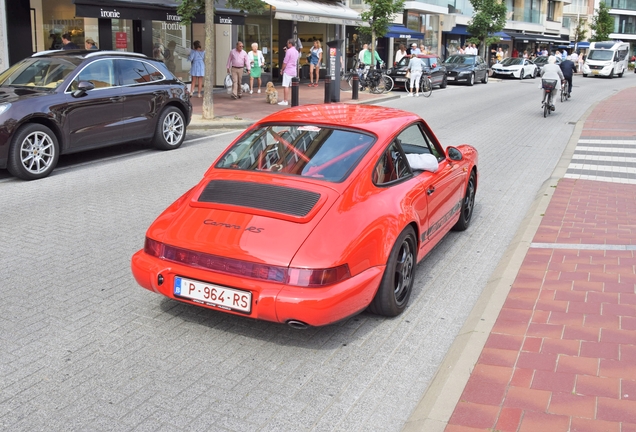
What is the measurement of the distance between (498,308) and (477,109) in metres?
17.1

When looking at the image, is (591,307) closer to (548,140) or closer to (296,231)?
(296,231)

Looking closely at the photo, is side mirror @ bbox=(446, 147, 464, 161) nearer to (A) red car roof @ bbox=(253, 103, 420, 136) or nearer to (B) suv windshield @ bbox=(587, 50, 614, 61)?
(A) red car roof @ bbox=(253, 103, 420, 136)

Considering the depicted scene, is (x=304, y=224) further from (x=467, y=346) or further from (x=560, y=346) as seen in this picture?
(x=560, y=346)

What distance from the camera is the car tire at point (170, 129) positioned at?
12055 mm

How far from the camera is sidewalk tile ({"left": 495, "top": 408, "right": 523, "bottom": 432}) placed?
3.37 metres

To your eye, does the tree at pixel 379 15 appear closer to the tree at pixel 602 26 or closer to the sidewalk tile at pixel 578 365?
the sidewalk tile at pixel 578 365

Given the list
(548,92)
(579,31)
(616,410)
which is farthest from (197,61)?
(579,31)

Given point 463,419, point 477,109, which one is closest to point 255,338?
point 463,419

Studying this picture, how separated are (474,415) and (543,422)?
340 millimetres

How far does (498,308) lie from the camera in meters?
4.96

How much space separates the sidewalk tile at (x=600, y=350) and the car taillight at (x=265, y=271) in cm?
156

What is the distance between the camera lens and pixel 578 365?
159 inches

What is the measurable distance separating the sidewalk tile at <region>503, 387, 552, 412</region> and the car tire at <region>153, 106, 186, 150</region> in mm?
9490

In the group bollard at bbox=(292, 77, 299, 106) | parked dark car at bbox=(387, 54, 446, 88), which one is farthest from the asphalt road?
parked dark car at bbox=(387, 54, 446, 88)
